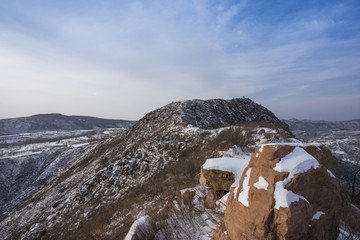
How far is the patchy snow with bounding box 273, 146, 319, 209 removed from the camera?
325 cm

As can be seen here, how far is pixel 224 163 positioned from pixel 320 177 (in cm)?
284

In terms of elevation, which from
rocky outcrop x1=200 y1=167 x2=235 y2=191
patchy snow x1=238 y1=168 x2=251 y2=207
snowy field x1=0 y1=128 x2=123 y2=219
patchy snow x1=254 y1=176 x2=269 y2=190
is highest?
patchy snow x1=254 y1=176 x2=269 y2=190

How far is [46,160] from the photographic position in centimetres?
3794

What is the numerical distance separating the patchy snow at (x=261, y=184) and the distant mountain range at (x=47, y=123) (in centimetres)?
15405

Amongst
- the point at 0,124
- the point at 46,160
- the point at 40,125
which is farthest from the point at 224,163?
the point at 0,124

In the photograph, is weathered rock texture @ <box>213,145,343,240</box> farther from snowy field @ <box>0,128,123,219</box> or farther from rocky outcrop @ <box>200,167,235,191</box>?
snowy field @ <box>0,128,123,219</box>

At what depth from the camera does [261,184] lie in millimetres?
3594

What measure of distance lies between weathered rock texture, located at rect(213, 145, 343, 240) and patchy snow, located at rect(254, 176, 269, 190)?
0.15 feet

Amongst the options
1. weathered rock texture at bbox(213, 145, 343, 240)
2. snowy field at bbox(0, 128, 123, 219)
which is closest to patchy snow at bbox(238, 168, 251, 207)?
weathered rock texture at bbox(213, 145, 343, 240)

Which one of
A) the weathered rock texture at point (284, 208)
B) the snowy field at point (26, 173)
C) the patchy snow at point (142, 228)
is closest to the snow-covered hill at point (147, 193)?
the patchy snow at point (142, 228)

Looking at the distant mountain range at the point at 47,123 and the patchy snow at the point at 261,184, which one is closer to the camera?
the patchy snow at the point at 261,184

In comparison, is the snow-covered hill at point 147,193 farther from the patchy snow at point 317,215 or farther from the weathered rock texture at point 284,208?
the patchy snow at point 317,215

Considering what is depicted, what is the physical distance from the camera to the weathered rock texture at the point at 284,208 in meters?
3.16

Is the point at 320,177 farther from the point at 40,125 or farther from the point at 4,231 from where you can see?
the point at 40,125
